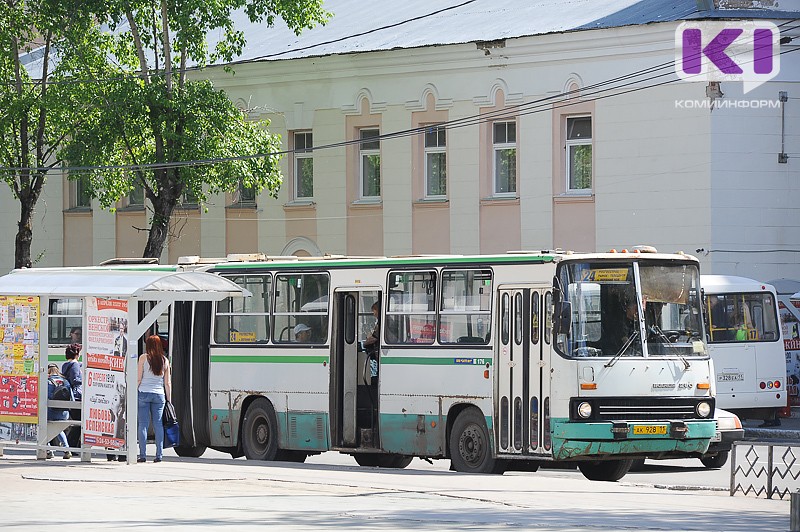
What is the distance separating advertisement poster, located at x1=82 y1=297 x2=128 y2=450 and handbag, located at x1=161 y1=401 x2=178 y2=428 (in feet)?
3.93

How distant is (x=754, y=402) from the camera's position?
28953 millimetres

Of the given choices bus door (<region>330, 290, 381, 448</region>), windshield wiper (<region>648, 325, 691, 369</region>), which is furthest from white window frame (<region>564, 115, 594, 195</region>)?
windshield wiper (<region>648, 325, 691, 369</region>)

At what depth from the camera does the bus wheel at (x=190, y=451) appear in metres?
23.3

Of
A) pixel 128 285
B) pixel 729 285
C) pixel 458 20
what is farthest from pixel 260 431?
pixel 458 20

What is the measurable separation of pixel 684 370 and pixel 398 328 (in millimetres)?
3779

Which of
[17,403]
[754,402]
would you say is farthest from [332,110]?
[17,403]

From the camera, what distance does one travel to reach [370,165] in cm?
3812

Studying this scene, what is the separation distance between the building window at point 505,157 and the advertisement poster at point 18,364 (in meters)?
17.2

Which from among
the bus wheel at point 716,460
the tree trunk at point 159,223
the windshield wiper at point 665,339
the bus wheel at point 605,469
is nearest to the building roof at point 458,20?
the tree trunk at point 159,223

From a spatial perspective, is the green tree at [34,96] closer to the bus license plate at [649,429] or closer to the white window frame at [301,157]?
the white window frame at [301,157]

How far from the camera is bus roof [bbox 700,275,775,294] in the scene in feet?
95.3

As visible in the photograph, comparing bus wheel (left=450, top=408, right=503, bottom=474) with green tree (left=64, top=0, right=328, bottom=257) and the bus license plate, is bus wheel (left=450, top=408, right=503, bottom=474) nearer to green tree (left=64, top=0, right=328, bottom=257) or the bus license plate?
the bus license plate

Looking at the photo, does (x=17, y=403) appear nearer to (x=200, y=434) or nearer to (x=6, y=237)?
(x=200, y=434)

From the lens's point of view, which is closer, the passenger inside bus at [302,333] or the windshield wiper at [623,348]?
the windshield wiper at [623,348]
